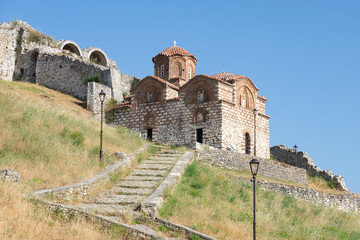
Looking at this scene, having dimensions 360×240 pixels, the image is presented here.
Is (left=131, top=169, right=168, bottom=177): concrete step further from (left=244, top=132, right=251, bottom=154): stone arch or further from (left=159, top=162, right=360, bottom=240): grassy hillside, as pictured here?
(left=244, top=132, right=251, bottom=154): stone arch

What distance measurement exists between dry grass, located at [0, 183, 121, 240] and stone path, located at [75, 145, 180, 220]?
0.81 metres

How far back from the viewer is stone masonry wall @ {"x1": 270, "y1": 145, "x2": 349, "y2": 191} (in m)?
26.2

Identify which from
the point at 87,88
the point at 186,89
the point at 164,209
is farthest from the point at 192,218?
the point at 87,88

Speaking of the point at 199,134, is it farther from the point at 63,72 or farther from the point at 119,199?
the point at 119,199

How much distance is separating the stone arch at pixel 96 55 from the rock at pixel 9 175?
28.5 meters

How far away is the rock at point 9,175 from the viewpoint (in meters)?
9.98

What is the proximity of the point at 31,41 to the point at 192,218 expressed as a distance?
88.0 feet

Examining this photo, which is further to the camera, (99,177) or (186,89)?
(186,89)

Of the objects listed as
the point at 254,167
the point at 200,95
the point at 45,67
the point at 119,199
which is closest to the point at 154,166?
the point at 119,199

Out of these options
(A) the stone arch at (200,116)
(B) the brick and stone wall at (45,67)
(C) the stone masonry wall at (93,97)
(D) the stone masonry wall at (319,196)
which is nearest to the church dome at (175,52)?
(B) the brick and stone wall at (45,67)

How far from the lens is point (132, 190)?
40.4 ft

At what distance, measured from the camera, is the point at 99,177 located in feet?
40.2

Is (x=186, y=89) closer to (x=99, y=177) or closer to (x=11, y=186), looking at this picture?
(x=99, y=177)

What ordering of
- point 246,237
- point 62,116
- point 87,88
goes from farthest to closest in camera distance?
point 87,88
point 62,116
point 246,237
